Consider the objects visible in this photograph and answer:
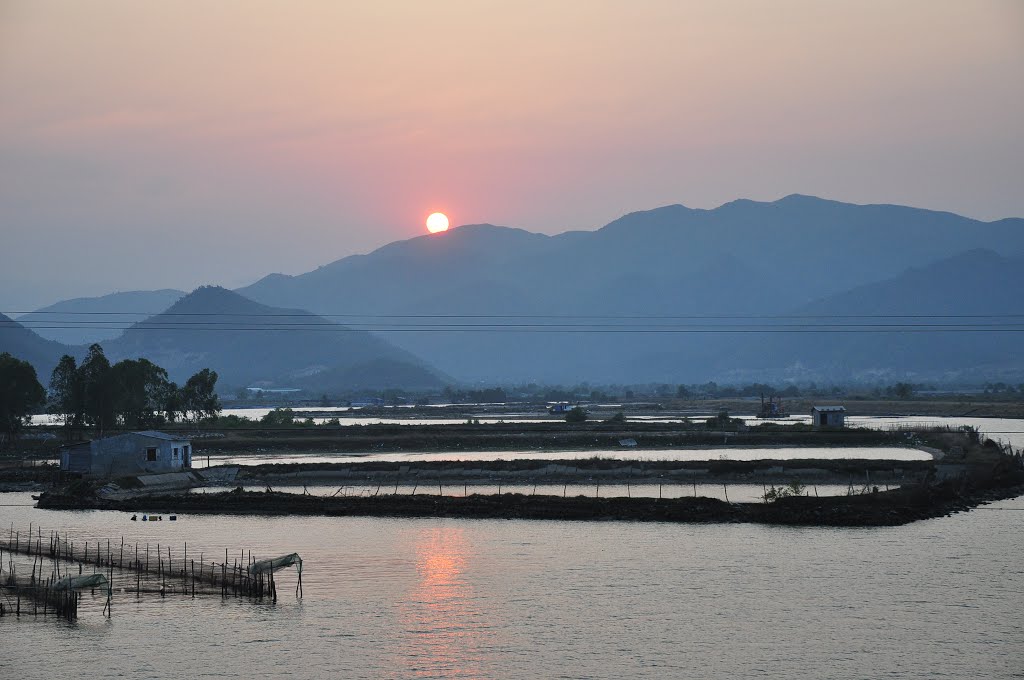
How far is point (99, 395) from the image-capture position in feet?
376

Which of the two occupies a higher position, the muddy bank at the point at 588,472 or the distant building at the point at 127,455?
the distant building at the point at 127,455

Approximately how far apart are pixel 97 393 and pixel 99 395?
0.27 meters

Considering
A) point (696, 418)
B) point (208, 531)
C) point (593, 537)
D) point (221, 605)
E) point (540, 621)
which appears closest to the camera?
point (540, 621)

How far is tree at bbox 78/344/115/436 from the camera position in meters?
114

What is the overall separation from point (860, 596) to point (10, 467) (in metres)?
68.5

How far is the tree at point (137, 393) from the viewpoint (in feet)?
385

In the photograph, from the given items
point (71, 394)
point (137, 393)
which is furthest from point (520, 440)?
point (71, 394)

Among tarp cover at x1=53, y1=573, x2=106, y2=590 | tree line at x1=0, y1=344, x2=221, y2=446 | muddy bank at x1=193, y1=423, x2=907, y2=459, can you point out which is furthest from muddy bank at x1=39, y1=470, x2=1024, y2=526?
tree line at x1=0, y1=344, x2=221, y2=446

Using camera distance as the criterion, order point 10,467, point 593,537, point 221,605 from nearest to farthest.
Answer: point 221,605
point 593,537
point 10,467

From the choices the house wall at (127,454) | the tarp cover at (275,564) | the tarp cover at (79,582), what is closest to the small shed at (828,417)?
the house wall at (127,454)

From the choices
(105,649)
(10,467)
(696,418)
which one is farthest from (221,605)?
(696,418)

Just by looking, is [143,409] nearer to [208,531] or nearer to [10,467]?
[10,467]

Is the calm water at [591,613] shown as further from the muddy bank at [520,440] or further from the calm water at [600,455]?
the muddy bank at [520,440]

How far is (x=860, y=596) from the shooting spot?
138 feet
